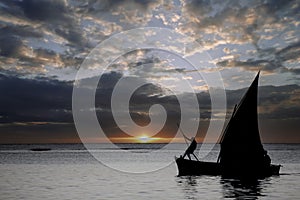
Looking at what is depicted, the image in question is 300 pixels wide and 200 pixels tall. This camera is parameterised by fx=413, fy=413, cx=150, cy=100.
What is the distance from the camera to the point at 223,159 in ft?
150

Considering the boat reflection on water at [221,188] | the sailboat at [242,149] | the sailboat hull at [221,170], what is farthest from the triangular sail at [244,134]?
the boat reflection on water at [221,188]

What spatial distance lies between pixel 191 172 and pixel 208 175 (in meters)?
2.27

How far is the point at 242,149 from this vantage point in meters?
44.7

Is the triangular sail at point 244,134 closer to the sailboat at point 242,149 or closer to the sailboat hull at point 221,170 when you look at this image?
the sailboat at point 242,149

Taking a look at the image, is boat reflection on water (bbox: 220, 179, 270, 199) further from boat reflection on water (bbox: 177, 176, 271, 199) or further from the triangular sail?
the triangular sail

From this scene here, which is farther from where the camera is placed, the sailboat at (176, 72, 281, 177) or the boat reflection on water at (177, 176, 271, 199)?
the sailboat at (176, 72, 281, 177)

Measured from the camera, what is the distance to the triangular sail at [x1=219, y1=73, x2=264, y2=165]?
143 ft

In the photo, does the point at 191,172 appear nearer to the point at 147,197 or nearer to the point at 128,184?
the point at 128,184

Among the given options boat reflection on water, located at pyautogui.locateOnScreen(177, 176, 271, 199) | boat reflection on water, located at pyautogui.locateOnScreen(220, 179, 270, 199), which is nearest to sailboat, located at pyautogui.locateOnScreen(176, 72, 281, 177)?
boat reflection on water, located at pyautogui.locateOnScreen(177, 176, 271, 199)

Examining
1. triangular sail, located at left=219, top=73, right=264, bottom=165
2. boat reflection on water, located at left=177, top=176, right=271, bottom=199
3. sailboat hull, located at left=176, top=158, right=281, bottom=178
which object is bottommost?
boat reflection on water, located at left=177, top=176, right=271, bottom=199

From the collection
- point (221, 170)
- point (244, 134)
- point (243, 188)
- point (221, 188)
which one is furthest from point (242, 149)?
point (221, 188)

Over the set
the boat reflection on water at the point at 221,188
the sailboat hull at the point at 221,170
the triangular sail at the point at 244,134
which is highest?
the triangular sail at the point at 244,134

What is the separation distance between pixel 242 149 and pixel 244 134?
1.66 m

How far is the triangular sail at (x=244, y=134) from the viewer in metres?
43.7
